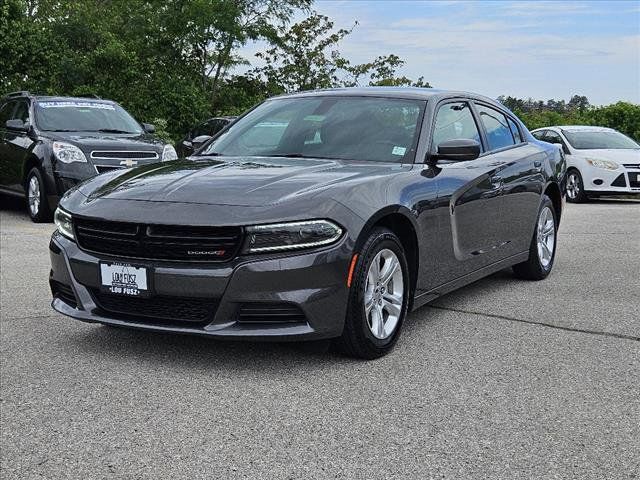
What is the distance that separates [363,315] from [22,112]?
9289 millimetres

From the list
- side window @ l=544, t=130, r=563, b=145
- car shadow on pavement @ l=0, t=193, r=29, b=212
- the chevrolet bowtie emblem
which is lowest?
car shadow on pavement @ l=0, t=193, r=29, b=212

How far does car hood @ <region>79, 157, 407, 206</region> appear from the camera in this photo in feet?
14.2

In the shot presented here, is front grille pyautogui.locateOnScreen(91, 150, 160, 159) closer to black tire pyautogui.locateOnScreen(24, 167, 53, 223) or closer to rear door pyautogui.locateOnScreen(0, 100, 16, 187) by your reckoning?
black tire pyautogui.locateOnScreen(24, 167, 53, 223)

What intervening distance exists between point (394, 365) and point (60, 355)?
181cm

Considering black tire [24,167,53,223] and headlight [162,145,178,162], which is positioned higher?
headlight [162,145,178,162]

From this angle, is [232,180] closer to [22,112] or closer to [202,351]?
[202,351]

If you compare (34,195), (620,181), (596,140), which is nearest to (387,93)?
(34,195)

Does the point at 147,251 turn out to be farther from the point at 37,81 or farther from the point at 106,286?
the point at 37,81

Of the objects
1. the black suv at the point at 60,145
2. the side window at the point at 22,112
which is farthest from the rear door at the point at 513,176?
the side window at the point at 22,112

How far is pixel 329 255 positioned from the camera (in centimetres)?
417

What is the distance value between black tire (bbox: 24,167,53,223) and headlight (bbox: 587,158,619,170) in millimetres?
9704

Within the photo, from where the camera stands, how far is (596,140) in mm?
16578

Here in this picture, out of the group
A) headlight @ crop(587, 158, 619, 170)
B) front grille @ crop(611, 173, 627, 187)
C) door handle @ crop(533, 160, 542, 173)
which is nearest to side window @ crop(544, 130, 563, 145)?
headlight @ crop(587, 158, 619, 170)

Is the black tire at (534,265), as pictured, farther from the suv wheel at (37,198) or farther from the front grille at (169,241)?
the suv wheel at (37,198)
